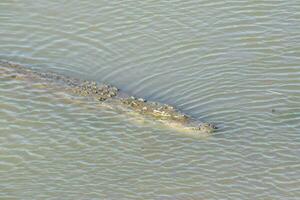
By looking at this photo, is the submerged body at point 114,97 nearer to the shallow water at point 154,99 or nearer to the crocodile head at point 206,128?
the crocodile head at point 206,128

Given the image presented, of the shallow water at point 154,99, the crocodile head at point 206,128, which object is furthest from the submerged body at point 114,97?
the shallow water at point 154,99

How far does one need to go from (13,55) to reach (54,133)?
288 centimetres

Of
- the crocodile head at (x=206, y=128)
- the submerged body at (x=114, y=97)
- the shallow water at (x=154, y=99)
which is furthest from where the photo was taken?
the submerged body at (x=114, y=97)

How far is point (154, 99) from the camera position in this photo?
11.8 m

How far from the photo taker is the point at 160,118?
37.1ft

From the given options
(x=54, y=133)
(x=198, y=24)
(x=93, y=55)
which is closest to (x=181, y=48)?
(x=198, y=24)

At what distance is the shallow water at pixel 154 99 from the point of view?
10031 mm

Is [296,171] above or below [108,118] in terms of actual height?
below

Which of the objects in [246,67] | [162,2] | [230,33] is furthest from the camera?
[162,2]

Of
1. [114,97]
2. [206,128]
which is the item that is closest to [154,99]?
[114,97]

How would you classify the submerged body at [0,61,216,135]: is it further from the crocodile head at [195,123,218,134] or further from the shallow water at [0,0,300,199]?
the shallow water at [0,0,300,199]

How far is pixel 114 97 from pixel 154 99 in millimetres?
718

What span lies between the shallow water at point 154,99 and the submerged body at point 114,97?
0.19 metres

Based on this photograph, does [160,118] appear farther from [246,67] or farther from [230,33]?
[230,33]
